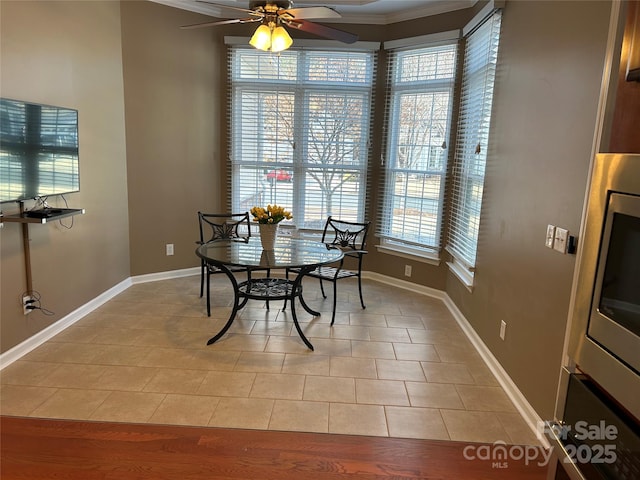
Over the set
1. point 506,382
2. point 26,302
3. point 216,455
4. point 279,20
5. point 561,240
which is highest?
point 279,20

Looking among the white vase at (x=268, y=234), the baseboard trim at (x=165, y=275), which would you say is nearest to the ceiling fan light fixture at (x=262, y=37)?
the white vase at (x=268, y=234)

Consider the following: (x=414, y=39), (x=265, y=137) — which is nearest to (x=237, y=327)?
(x=265, y=137)

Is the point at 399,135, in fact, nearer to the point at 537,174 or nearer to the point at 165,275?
the point at 537,174

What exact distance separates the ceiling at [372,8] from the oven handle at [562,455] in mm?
3798

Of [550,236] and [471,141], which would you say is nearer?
[550,236]

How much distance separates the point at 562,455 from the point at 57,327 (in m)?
3.52

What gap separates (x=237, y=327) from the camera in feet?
12.2

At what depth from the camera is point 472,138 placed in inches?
152

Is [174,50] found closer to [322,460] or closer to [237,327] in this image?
[237,327]

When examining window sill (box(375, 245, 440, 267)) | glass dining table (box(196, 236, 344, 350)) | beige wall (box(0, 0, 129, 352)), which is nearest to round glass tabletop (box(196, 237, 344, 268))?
glass dining table (box(196, 236, 344, 350))

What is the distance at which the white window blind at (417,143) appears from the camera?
446 cm

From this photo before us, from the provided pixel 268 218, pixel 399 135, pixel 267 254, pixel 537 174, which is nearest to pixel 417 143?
pixel 399 135

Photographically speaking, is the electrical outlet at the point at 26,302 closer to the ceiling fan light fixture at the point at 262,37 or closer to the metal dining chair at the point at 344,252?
the metal dining chair at the point at 344,252

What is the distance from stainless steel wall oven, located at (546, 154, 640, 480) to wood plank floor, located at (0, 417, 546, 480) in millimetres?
955
